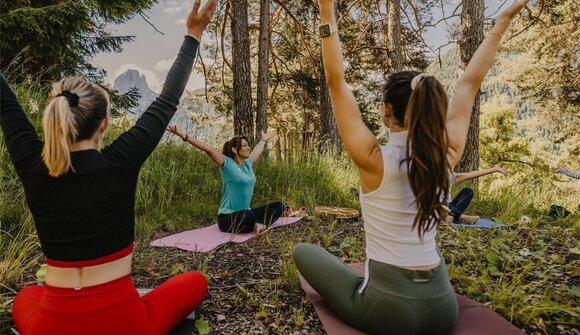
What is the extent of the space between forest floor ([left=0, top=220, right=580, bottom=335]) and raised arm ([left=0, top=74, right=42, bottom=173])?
0.99 meters

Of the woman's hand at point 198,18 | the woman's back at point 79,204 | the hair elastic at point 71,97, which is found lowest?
the woman's back at point 79,204

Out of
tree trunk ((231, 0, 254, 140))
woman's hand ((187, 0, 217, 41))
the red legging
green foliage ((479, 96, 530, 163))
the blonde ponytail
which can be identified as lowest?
green foliage ((479, 96, 530, 163))

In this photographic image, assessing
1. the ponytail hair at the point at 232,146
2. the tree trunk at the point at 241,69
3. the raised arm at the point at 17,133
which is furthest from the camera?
the tree trunk at the point at 241,69

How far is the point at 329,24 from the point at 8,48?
5783mm

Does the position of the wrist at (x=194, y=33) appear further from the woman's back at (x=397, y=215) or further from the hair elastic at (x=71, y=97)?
the woman's back at (x=397, y=215)

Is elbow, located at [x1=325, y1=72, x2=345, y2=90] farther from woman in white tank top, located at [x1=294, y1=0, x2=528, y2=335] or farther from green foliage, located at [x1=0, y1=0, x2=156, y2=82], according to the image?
green foliage, located at [x1=0, y1=0, x2=156, y2=82]

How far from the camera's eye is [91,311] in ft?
4.47

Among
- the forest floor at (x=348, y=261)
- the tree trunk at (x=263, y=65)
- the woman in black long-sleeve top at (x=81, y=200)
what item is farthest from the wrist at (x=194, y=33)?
the tree trunk at (x=263, y=65)

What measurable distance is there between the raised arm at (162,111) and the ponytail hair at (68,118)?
114 millimetres

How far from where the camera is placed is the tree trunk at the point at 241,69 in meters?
7.54

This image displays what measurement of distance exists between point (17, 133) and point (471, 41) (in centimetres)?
764

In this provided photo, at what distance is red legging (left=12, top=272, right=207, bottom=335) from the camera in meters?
1.35

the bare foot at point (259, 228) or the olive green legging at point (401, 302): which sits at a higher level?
the olive green legging at point (401, 302)

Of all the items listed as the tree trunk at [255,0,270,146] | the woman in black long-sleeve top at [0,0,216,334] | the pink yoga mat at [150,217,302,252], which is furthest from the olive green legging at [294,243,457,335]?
the tree trunk at [255,0,270,146]
